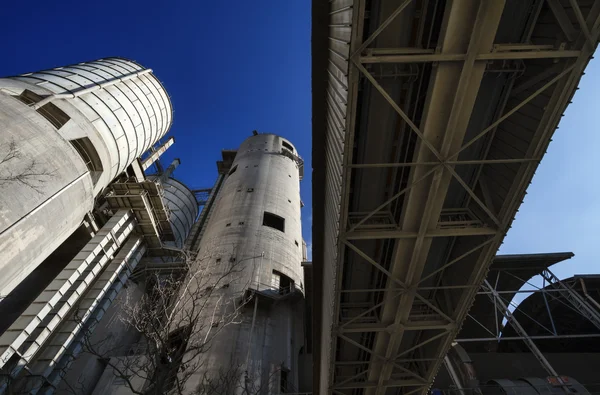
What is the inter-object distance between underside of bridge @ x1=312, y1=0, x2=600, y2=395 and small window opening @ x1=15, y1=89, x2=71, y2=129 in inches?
450

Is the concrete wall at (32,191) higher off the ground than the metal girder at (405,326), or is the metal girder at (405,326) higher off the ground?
the concrete wall at (32,191)

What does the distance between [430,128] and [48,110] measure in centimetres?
1508

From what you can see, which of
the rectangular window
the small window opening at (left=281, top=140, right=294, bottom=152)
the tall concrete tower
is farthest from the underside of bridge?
the small window opening at (left=281, top=140, right=294, bottom=152)

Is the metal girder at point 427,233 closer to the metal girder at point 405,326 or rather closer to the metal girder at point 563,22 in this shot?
the metal girder at point 405,326

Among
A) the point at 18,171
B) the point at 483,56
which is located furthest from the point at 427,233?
the point at 18,171

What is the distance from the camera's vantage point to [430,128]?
236 inches

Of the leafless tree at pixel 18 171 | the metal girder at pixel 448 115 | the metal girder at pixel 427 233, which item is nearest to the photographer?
the metal girder at pixel 448 115

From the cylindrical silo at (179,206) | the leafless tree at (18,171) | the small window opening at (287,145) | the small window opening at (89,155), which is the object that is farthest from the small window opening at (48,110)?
the small window opening at (287,145)

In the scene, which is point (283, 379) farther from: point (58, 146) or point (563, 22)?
point (563, 22)

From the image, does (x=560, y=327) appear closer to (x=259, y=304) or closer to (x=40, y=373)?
(x=259, y=304)

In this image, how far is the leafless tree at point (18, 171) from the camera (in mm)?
9555

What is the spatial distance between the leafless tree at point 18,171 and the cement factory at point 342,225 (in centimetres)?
5

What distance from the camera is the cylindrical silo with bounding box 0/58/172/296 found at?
10.0 m

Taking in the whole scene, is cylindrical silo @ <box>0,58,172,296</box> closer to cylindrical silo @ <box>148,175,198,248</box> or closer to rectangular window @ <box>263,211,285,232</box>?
rectangular window @ <box>263,211,285,232</box>
